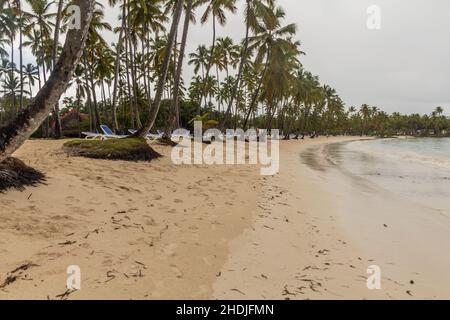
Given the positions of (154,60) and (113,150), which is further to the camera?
(154,60)

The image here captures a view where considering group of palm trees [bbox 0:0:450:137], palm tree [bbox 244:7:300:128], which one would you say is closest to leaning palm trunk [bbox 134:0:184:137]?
group of palm trees [bbox 0:0:450:137]

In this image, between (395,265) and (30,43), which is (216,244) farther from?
(30,43)

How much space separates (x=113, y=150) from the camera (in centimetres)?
999

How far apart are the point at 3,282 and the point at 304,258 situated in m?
3.26

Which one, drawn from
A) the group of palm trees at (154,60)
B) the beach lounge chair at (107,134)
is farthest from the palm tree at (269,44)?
the beach lounge chair at (107,134)

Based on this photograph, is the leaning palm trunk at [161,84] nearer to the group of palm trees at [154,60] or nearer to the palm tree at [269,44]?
the group of palm trees at [154,60]

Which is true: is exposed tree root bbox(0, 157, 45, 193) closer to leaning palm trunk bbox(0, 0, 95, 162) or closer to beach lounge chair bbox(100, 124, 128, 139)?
leaning palm trunk bbox(0, 0, 95, 162)

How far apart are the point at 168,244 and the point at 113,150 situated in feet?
20.6

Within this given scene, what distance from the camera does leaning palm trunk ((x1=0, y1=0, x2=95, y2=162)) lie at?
476 cm

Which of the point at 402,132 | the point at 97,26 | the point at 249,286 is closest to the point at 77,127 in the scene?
the point at 97,26

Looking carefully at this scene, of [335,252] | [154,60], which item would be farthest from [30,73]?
[335,252]

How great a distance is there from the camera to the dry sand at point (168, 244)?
3.35 metres

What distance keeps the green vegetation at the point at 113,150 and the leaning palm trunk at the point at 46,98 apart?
476cm

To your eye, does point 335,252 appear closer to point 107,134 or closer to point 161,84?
point 161,84
